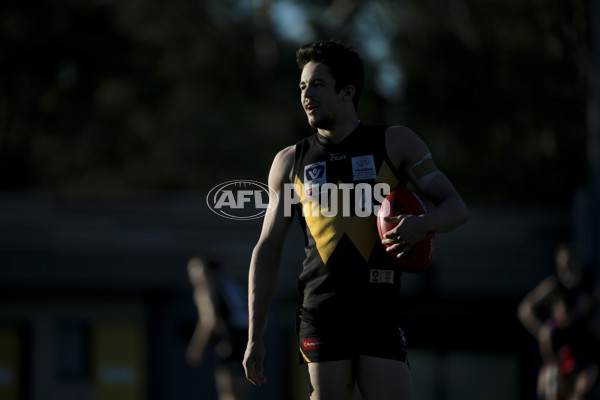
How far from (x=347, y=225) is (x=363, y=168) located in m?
0.28

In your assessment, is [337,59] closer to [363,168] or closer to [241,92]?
[363,168]

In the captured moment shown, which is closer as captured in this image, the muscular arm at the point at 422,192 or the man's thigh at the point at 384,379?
the muscular arm at the point at 422,192

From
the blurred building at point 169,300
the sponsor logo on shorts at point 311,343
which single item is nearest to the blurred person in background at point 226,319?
the blurred building at point 169,300

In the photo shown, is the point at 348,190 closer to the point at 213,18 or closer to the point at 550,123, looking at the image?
the point at 550,123

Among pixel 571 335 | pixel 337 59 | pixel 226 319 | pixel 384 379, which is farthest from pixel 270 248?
pixel 226 319

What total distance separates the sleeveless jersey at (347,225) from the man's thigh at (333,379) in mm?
250

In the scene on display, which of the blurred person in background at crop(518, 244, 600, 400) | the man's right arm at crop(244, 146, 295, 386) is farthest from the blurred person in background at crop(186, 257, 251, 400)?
the man's right arm at crop(244, 146, 295, 386)

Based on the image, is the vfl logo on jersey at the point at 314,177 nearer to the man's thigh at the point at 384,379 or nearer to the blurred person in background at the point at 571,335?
the man's thigh at the point at 384,379

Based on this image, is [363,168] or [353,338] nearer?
[353,338]

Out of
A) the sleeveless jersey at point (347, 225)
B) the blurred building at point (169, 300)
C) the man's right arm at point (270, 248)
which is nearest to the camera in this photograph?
the sleeveless jersey at point (347, 225)

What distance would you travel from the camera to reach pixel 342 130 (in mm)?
4324

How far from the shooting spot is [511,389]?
645 inches

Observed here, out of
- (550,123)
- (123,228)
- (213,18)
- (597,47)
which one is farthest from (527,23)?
(123,228)

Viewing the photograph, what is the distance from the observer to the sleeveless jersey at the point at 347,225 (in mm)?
4141
